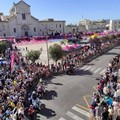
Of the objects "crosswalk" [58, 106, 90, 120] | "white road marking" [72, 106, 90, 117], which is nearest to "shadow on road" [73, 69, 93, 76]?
"white road marking" [72, 106, 90, 117]

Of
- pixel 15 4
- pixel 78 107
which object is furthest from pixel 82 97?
pixel 15 4

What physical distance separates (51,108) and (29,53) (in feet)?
42.5

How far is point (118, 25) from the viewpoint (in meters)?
116

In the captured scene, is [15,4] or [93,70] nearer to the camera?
[93,70]

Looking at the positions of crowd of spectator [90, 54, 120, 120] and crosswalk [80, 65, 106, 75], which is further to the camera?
crosswalk [80, 65, 106, 75]

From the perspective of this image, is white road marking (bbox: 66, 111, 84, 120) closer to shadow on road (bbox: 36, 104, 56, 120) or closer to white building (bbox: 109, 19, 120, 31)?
shadow on road (bbox: 36, 104, 56, 120)

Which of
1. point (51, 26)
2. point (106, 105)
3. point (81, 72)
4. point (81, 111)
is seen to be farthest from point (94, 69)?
point (51, 26)

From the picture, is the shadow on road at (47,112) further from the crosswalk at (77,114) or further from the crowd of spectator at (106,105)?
the crowd of spectator at (106,105)

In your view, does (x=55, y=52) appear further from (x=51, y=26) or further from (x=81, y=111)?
(x=51, y=26)

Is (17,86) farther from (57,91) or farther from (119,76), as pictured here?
(119,76)

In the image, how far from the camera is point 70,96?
1839cm

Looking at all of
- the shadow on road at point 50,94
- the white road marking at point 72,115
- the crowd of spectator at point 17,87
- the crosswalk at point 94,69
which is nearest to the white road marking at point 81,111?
the white road marking at point 72,115

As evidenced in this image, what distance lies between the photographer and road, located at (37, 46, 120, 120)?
1512cm

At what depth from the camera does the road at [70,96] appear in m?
15.1
